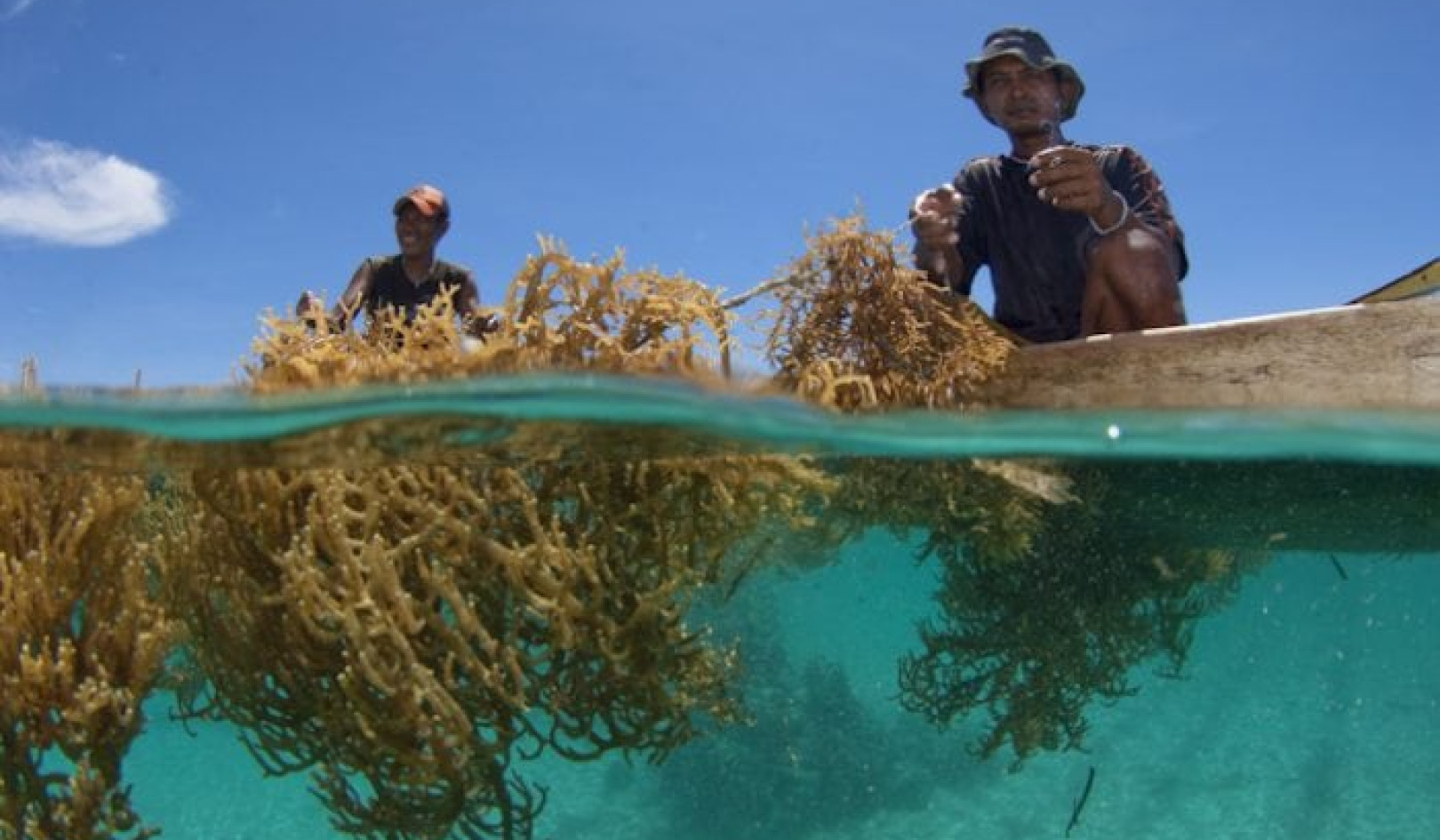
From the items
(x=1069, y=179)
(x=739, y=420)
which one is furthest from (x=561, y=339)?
(x=1069, y=179)

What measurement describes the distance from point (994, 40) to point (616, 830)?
28.2ft

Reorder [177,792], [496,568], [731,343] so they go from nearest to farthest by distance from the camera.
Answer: [496,568]
[731,343]
[177,792]

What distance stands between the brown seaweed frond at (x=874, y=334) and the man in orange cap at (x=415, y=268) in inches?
123

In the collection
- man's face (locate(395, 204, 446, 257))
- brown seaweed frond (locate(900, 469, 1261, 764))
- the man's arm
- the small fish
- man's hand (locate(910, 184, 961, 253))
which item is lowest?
the small fish

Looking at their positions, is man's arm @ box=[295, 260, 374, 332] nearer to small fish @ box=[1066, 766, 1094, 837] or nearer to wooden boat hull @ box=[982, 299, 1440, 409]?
wooden boat hull @ box=[982, 299, 1440, 409]

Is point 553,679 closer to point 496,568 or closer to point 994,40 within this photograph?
point 496,568

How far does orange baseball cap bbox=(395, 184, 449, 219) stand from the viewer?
695cm

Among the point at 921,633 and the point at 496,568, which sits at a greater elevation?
the point at 496,568

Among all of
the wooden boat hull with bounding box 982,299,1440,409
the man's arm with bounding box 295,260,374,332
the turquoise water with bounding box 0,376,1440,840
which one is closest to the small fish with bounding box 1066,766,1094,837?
the turquoise water with bounding box 0,376,1440,840

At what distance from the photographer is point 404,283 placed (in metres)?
7.12

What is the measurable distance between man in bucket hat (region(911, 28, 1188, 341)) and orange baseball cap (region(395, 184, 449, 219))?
3.96 m

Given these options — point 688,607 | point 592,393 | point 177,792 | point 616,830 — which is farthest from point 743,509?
point 177,792

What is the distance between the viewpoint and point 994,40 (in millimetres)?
6066

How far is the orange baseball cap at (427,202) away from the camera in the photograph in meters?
6.95
